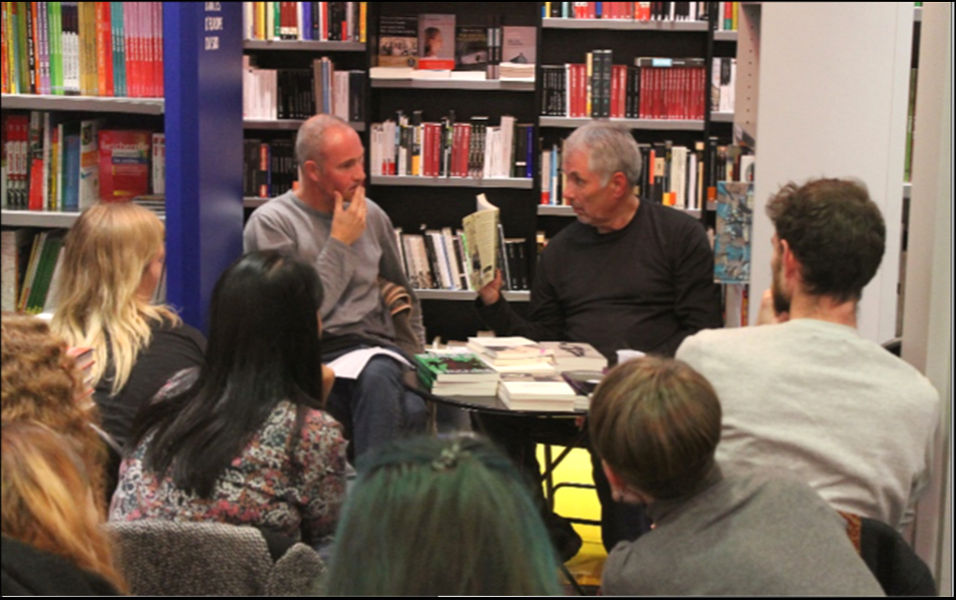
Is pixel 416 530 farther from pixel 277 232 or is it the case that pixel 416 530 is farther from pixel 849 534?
pixel 277 232

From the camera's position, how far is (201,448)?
86.5 inches

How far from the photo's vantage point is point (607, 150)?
13.0ft

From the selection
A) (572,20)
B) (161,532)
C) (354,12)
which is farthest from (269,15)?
(161,532)

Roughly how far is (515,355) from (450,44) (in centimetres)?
288

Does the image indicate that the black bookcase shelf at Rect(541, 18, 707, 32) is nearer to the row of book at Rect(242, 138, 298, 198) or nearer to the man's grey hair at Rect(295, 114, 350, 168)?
the row of book at Rect(242, 138, 298, 198)

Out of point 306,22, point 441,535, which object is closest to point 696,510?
point 441,535

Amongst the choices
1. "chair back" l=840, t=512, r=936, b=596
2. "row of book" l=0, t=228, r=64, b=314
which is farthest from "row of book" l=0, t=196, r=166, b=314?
"chair back" l=840, t=512, r=936, b=596

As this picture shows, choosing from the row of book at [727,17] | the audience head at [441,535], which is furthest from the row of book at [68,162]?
the audience head at [441,535]

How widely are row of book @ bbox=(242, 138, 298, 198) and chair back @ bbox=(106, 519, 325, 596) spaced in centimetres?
402

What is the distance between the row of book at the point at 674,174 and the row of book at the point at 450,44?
50 centimetres

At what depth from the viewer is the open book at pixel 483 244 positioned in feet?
12.3

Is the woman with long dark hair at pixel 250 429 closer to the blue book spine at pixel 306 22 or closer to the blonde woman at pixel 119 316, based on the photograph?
the blonde woman at pixel 119 316

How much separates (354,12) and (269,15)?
16.0 inches

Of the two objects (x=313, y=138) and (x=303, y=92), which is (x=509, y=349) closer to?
(x=313, y=138)
